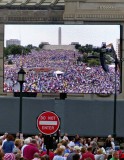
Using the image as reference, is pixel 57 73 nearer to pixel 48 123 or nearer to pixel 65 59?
pixel 65 59

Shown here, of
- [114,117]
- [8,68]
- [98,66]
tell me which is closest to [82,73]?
[98,66]

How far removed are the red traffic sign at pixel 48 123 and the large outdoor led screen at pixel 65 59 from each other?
26.6 m

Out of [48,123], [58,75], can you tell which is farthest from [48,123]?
[58,75]

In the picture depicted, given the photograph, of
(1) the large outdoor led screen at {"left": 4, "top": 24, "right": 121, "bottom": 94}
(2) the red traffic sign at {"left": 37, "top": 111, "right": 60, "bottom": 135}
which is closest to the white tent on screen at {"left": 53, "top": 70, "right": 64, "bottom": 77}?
(1) the large outdoor led screen at {"left": 4, "top": 24, "right": 121, "bottom": 94}

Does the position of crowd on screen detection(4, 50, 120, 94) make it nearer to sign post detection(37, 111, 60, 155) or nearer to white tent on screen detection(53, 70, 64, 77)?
white tent on screen detection(53, 70, 64, 77)

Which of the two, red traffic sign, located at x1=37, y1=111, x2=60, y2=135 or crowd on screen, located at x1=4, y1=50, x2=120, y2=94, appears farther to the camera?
crowd on screen, located at x1=4, y1=50, x2=120, y2=94

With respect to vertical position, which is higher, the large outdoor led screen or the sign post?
the large outdoor led screen

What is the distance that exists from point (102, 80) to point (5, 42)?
5.61 metres

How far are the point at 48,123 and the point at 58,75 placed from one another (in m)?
27.7

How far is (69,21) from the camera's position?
48.2 m

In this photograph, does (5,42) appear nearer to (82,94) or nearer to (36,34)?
(36,34)

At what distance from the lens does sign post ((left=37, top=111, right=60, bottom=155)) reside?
21391 mm

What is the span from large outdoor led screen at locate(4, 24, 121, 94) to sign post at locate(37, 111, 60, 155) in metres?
26.6

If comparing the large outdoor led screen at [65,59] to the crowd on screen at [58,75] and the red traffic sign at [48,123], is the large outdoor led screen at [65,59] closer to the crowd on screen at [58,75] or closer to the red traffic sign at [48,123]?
the crowd on screen at [58,75]
